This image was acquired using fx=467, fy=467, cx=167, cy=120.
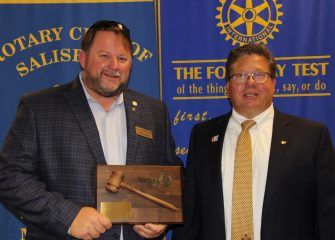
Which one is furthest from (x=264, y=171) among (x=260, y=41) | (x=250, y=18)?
(x=250, y=18)

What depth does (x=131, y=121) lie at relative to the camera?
2.88m

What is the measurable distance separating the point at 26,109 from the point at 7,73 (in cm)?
128

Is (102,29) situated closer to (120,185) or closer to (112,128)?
(112,128)

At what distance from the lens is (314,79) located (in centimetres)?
385

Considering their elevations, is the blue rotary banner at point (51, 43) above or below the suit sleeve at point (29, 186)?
above

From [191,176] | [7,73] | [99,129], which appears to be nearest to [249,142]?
[191,176]

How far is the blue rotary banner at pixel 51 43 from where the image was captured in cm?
385

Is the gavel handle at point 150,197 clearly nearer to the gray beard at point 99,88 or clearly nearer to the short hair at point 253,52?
the gray beard at point 99,88

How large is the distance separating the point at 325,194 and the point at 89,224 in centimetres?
133

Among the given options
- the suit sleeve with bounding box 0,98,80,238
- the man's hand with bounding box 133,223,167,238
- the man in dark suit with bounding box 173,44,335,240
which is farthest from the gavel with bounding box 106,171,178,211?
the man in dark suit with bounding box 173,44,335,240

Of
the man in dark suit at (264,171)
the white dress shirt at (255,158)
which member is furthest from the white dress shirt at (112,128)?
the white dress shirt at (255,158)

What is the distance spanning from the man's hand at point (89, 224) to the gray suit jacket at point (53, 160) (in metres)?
0.04

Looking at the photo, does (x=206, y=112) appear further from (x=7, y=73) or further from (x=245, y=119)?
(x=7, y=73)

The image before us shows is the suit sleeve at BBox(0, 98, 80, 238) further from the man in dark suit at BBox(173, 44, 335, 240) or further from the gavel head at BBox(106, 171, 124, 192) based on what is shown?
the man in dark suit at BBox(173, 44, 335, 240)
